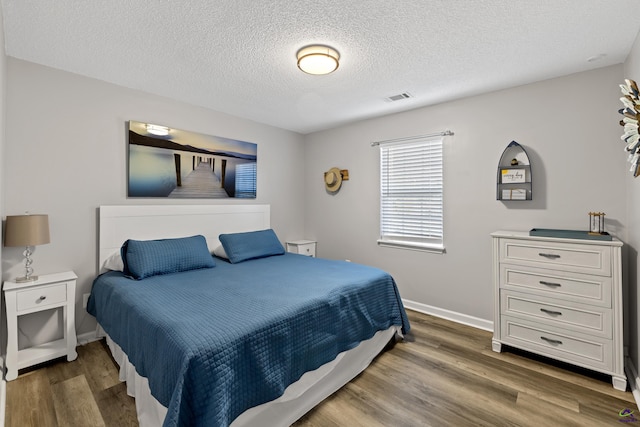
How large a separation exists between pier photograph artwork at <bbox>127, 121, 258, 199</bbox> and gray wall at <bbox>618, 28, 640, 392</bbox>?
367cm

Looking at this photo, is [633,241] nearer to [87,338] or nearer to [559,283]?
[559,283]

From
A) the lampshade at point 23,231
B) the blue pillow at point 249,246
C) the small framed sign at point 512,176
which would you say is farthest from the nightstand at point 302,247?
the lampshade at point 23,231

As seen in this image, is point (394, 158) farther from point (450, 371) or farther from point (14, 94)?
point (14, 94)

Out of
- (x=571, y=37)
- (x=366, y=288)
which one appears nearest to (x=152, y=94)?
(x=366, y=288)

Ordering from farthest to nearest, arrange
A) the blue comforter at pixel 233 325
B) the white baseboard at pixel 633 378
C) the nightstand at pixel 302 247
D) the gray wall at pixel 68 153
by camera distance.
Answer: the nightstand at pixel 302 247
the gray wall at pixel 68 153
the white baseboard at pixel 633 378
the blue comforter at pixel 233 325

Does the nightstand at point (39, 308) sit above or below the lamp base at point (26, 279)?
below

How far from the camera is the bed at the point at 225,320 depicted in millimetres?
1413

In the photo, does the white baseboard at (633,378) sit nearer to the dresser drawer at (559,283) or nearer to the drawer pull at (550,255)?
the dresser drawer at (559,283)

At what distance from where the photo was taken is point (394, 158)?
3773 mm

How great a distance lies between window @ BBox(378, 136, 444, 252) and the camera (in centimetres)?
342

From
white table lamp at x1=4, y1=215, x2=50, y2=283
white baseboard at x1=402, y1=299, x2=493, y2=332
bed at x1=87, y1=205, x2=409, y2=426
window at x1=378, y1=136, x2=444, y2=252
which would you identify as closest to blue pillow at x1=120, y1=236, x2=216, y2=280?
bed at x1=87, y1=205, x2=409, y2=426

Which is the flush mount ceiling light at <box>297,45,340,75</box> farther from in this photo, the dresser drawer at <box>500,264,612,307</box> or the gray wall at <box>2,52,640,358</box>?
the dresser drawer at <box>500,264,612,307</box>

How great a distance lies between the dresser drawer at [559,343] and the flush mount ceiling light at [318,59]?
2.56m

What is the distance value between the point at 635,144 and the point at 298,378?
240 centimetres
